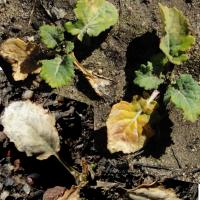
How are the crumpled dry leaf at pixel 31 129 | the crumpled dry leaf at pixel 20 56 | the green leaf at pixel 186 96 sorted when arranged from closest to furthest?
the green leaf at pixel 186 96, the crumpled dry leaf at pixel 31 129, the crumpled dry leaf at pixel 20 56

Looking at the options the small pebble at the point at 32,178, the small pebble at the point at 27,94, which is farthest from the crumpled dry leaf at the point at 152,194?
the small pebble at the point at 27,94

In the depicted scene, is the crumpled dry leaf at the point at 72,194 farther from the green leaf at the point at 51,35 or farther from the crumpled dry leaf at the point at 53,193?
the green leaf at the point at 51,35

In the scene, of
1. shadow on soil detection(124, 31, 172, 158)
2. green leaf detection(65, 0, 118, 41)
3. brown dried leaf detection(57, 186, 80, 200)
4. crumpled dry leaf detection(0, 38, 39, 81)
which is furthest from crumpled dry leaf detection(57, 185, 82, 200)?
green leaf detection(65, 0, 118, 41)

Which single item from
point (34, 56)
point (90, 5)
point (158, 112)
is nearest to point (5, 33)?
point (34, 56)

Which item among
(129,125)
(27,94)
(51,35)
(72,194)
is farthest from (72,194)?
(51,35)

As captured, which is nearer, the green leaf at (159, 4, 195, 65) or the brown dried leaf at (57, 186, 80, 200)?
the green leaf at (159, 4, 195, 65)

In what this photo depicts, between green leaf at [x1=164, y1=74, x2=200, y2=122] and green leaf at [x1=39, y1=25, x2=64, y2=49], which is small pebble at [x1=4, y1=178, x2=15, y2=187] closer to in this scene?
green leaf at [x1=39, y1=25, x2=64, y2=49]

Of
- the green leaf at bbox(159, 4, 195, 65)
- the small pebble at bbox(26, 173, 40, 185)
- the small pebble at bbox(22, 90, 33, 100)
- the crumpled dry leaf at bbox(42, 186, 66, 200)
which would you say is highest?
the green leaf at bbox(159, 4, 195, 65)

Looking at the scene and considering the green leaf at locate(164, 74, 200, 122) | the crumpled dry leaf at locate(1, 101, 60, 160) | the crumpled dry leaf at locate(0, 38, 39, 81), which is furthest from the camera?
the crumpled dry leaf at locate(0, 38, 39, 81)

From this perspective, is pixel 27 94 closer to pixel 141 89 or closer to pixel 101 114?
pixel 101 114
